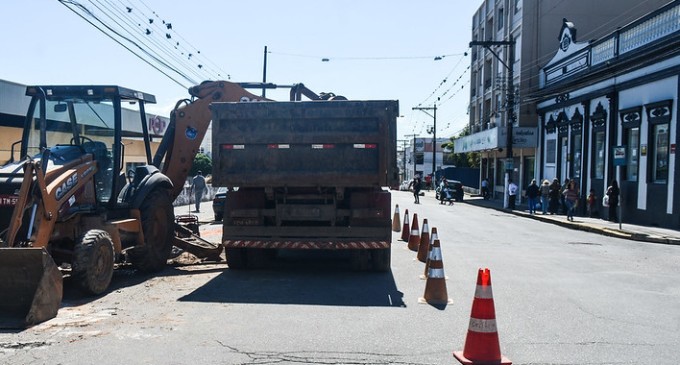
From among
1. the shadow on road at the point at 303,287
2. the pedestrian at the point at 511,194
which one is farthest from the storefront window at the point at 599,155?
the shadow on road at the point at 303,287

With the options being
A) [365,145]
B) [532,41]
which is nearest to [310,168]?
[365,145]

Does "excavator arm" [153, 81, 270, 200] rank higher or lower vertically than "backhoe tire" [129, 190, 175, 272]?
higher

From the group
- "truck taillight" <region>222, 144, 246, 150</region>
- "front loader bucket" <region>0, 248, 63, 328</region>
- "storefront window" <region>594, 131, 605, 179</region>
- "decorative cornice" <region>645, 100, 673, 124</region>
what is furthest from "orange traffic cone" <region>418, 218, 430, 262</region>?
"storefront window" <region>594, 131, 605, 179</region>

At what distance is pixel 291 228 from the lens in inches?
389

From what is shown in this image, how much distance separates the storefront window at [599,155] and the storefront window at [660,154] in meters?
4.22

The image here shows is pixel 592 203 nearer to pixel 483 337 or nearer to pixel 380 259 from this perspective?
pixel 380 259

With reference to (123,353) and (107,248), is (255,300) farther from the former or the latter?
(123,353)

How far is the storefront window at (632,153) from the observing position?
2370 cm

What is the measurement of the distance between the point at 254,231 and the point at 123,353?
14.3 feet

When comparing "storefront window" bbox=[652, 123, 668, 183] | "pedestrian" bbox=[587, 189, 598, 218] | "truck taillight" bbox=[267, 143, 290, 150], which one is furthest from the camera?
"pedestrian" bbox=[587, 189, 598, 218]

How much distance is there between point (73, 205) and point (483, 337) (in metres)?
5.60

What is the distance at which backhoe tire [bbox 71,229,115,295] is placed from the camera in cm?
750

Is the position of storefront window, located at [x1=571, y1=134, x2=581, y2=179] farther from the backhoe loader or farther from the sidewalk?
the backhoe loader

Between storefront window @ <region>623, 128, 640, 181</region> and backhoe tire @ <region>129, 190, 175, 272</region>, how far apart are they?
62.8 feet
